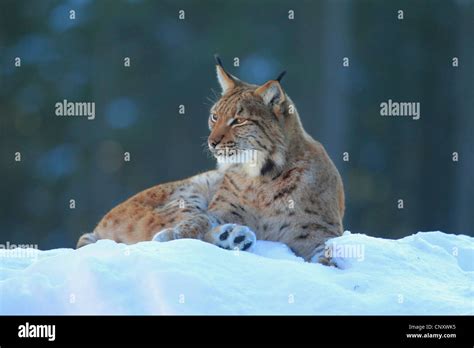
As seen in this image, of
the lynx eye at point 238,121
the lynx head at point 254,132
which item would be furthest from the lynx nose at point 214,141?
the lynx eye at point 238,121

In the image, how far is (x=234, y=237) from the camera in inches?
236

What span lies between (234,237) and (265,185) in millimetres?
586

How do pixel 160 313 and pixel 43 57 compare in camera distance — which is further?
pixel 43 57

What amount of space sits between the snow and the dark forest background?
9.60 metres

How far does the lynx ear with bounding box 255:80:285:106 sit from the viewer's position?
649 cm

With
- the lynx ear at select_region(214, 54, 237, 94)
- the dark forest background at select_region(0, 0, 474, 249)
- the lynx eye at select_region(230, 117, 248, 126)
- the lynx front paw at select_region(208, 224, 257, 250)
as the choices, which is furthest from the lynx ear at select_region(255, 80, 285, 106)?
the dark forest background at select_region(0, 0, 474, 249)

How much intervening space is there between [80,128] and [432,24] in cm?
597

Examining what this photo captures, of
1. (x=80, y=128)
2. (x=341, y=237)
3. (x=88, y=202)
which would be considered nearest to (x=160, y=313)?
(x=341, y=237)

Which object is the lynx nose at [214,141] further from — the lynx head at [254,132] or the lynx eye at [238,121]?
the lynx eye at [238,121]

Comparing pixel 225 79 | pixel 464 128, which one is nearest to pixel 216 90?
pixel 464 128

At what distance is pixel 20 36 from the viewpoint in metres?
17.9

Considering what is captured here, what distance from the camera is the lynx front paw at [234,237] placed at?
596 cm

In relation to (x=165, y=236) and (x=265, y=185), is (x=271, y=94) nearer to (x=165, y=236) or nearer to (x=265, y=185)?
(x=265, y=185)

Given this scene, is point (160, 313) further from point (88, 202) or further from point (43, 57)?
point (43, 57)
